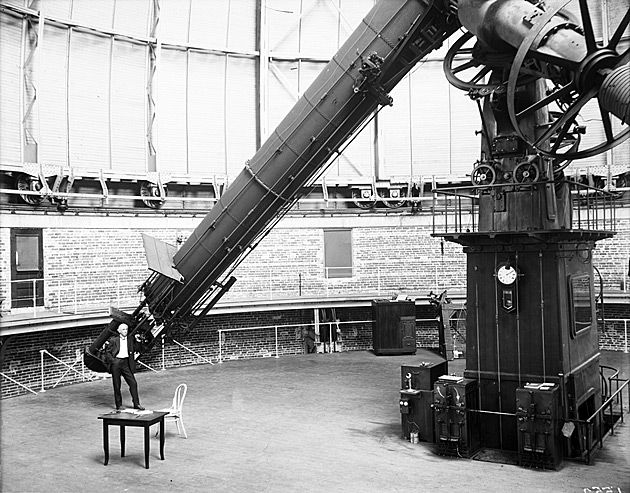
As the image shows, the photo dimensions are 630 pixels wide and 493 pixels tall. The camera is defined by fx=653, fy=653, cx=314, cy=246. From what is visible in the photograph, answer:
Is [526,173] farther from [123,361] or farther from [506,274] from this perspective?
[123,361]

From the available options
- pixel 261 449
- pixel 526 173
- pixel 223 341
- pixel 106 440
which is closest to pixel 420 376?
pixel 261 449

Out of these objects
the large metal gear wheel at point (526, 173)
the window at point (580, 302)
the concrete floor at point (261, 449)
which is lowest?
the concrete floor at point (261, 449)

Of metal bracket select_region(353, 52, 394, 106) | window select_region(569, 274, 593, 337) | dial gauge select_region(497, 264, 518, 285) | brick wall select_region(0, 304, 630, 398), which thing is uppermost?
metal bracket select_region(353, 52, 394, 106)

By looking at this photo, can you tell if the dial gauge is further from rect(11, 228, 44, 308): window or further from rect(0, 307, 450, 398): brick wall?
rect(11, 228, 44, 308): window

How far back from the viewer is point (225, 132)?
763 inches

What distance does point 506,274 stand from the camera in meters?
9.86

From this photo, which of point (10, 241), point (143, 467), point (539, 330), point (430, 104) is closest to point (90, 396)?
point (10, 241)

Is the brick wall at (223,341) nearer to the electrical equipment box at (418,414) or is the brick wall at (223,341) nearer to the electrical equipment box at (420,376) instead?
the electrical equipment box at (420,376)

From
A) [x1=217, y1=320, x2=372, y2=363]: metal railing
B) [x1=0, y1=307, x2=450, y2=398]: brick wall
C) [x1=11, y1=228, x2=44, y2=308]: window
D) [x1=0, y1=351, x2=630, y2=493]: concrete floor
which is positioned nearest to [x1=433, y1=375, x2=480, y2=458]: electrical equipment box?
[x1=0, y1=351, x2=630, y2=493]: concrete floor

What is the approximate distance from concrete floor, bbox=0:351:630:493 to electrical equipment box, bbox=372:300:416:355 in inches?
124

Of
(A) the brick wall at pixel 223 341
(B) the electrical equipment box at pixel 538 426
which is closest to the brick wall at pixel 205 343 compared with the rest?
(A) the brick wall at pixel 223 341

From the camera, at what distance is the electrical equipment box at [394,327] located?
1798 centimetres

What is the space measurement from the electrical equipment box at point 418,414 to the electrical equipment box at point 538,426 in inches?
59.3

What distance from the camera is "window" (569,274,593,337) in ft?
32.7
